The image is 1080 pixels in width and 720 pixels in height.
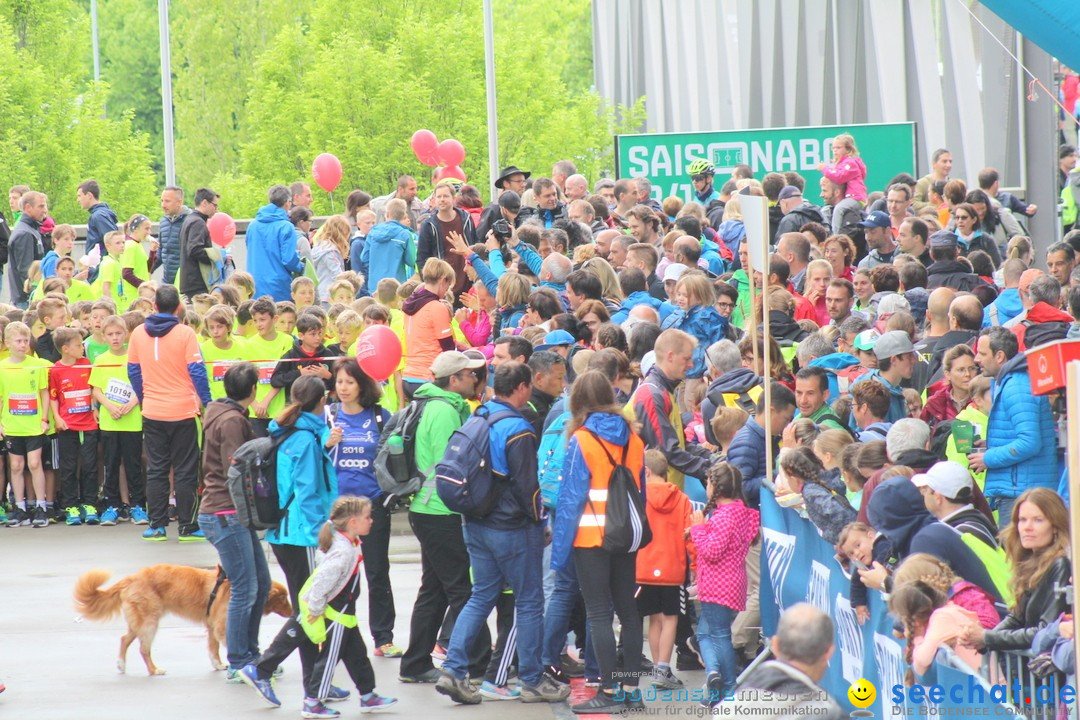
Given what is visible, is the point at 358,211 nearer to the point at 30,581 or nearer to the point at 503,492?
the point at 30,581

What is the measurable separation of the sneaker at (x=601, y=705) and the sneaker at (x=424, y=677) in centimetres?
115

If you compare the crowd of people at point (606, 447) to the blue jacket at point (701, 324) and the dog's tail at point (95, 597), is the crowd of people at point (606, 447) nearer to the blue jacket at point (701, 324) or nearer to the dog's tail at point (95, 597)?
the blue jacket at point (701, 324)

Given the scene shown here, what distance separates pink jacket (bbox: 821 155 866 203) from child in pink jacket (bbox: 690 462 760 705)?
9.17 meters

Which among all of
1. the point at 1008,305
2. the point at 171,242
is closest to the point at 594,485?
the point at 1008,305

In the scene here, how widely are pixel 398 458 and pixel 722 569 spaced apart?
2.02m

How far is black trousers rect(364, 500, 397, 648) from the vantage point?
1001cm

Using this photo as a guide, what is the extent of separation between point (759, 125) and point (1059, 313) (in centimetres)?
2758

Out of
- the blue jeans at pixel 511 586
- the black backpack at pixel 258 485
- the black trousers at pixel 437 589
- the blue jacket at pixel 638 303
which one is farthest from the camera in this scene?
the blue jacket at pixel 638 303

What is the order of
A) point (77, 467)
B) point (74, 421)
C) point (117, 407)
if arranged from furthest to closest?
point (77, 467)
point (74, 421)
point (117, 407)

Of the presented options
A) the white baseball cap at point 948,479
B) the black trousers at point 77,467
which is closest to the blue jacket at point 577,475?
the white baseball cap at point 948,479

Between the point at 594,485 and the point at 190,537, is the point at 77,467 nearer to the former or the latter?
the point at 190,537

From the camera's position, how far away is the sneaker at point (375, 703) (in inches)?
362

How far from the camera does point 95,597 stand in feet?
32.5

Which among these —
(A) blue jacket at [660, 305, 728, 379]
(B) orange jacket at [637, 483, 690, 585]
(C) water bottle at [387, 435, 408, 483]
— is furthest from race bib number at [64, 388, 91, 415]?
(B) orange jacket at [637, 483, 690, 585]
